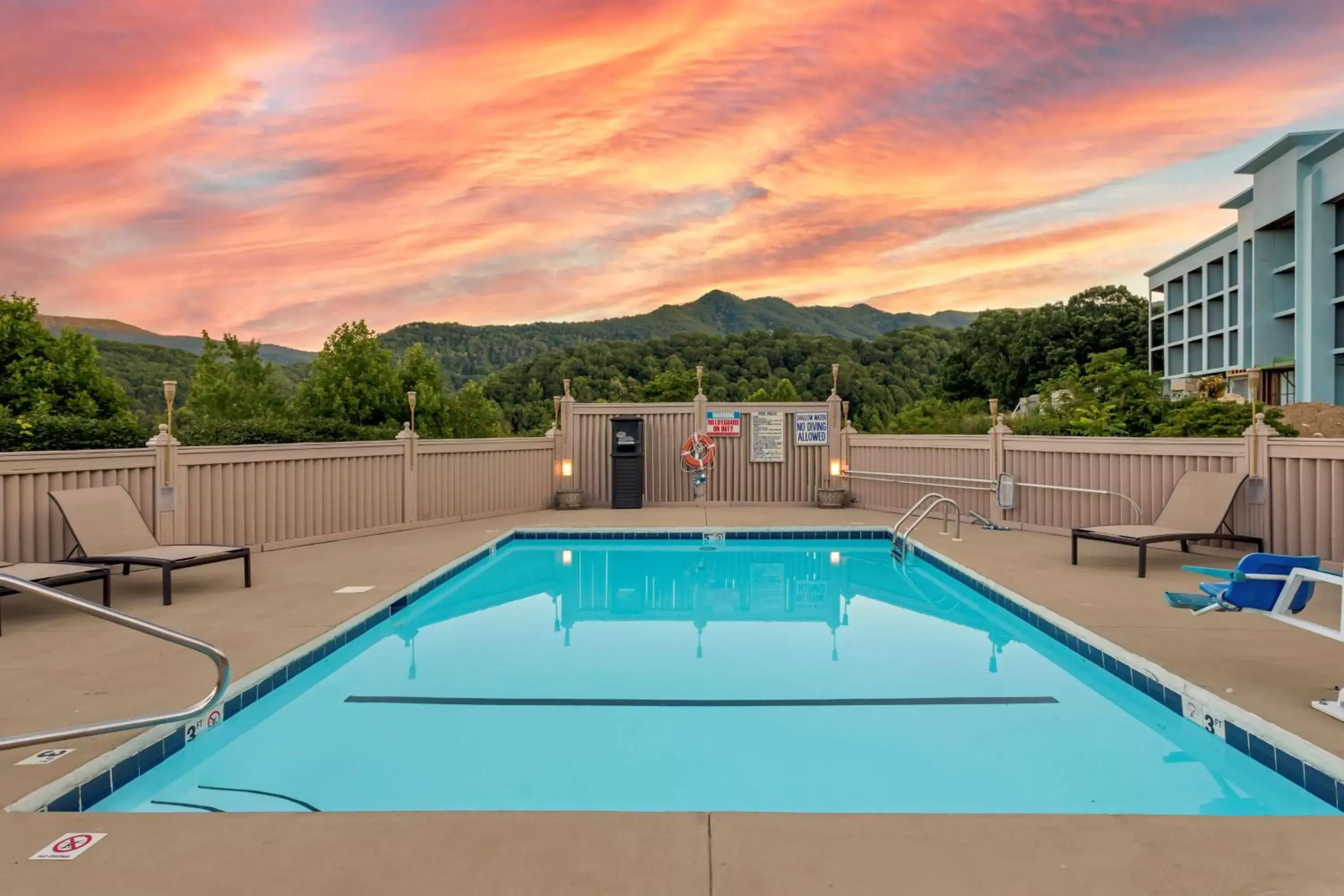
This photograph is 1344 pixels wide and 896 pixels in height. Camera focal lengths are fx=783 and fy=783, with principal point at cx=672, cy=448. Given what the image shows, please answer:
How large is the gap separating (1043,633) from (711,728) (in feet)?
7.31

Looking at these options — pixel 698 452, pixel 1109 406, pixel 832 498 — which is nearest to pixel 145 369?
pixel 698 452

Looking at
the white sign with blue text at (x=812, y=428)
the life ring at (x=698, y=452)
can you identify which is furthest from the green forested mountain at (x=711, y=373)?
the life ring at (x=698, y=452)

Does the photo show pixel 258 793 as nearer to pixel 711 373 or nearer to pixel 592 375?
pixel 711 373

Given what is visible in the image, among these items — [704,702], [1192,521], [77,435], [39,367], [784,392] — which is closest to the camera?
[704,702]

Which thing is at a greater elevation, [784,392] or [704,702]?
[784,392]

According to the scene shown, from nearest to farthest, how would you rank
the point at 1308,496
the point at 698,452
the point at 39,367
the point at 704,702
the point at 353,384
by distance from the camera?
the point at 704,702
the point at 1308,496
the point at 698,452
the point at 39,367
the point at 353,384

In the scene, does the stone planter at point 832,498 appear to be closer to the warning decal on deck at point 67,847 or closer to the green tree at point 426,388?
the warning decal on deck at point 67,847

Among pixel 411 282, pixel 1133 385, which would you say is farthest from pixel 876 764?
pixel 411 282

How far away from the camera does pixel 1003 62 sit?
1119 cm

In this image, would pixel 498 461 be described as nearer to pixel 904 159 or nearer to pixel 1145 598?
pixel 1145 598

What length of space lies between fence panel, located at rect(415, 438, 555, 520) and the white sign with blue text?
3.39 meters

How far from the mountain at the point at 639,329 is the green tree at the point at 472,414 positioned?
1.03 meters

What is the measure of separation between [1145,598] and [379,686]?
4366 millimetres

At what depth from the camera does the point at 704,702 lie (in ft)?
11.3
